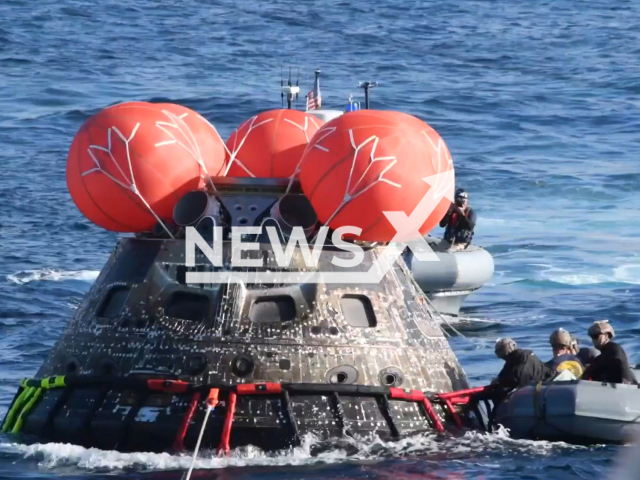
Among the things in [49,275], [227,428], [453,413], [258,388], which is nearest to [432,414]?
[453,413]

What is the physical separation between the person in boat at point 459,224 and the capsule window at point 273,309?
10480mm

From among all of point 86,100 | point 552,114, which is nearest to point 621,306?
point 552,114

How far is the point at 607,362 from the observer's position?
43.4 feet

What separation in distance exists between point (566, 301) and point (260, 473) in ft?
49.1

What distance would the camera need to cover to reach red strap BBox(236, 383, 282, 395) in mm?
12156

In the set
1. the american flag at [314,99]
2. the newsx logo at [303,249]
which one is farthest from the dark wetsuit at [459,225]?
the newsx logo at [303,249]

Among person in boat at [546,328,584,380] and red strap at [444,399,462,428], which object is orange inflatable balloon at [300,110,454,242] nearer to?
red strap at [444,399,462,428]

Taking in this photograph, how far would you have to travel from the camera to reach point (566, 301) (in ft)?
85.3

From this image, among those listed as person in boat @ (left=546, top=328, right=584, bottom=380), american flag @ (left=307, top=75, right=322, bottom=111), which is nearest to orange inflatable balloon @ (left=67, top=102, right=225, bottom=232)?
person in boat @ (left=546, top=328, right=584, bottom=380)

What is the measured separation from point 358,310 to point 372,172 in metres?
1.33

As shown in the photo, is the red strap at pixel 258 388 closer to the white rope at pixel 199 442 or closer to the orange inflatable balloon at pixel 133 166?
the white rope at pixel 199 442

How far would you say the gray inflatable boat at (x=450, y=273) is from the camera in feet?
78.1

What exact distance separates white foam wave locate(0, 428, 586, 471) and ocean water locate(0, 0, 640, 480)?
2 centimetres

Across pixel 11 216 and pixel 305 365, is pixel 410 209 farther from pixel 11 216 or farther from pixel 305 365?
pixel 11 216
